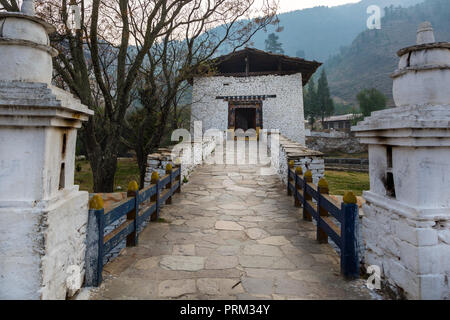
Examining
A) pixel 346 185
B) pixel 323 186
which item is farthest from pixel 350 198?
pixel 346 185

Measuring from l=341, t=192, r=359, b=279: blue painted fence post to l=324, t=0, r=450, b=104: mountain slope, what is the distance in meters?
82.4

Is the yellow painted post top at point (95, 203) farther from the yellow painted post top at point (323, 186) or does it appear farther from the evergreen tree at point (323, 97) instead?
the evergreen tree at point (323, 97)

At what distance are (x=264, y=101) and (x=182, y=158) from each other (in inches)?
510

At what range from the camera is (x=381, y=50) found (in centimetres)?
9681

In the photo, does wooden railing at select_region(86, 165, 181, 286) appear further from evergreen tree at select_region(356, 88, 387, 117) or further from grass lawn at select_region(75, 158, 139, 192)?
evergreen tree at select_region(356, 88, 387, 117)

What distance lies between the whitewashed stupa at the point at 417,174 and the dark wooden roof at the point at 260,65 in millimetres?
17361

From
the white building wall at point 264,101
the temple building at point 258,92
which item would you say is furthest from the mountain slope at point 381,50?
the white building wall at point 264,101

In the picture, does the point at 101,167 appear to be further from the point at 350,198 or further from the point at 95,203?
the point at 350,198

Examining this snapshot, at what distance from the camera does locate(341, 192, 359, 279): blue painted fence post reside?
9.80ft

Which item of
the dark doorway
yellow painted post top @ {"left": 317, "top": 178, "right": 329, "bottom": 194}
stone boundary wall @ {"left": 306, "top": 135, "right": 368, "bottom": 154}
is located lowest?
yellow painted post top @ {"left": 317, "top": 178, "right": 329, "bottom": 194}

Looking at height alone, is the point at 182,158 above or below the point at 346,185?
above

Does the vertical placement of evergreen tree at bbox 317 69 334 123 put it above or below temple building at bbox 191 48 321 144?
above

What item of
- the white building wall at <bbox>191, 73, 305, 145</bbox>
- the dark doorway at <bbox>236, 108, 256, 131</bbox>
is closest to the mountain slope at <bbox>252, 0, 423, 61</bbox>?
the dark doorway at <bbox>236, 108, 256, 131</bbox>

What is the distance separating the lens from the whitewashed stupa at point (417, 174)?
2201 mm
